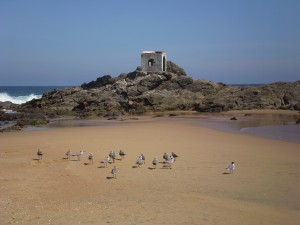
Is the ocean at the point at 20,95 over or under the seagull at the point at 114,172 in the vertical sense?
over

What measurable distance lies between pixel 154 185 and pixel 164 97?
35.2 metres

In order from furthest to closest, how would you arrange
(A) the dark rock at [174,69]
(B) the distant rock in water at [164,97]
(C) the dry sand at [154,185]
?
(A) the dark rock at [174,69], (B) the distant rock in water at [164,97], (C) the dry sand at [154,185]

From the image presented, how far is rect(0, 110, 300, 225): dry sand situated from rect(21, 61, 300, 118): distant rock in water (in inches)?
910

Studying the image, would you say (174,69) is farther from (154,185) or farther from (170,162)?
(154,185)

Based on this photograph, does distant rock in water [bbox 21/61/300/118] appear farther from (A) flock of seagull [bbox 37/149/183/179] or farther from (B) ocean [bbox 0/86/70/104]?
(B) ocean [bbox 0/86/70/104]

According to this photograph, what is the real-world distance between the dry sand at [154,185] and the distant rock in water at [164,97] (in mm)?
23103

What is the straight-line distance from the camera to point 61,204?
387 inches

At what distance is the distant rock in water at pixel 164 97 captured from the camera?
1743 inches

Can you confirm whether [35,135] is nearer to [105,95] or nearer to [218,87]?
[105,95]

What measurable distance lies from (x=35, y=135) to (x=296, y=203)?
54.9 feet

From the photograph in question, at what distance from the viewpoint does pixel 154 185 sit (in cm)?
1170

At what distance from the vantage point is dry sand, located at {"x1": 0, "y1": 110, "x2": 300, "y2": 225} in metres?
9.02

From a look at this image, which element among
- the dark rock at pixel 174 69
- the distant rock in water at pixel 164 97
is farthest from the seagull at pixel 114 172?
the dark rock at pixel 174 69

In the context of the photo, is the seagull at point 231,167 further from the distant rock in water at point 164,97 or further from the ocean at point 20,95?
the ocean at point 20,95
